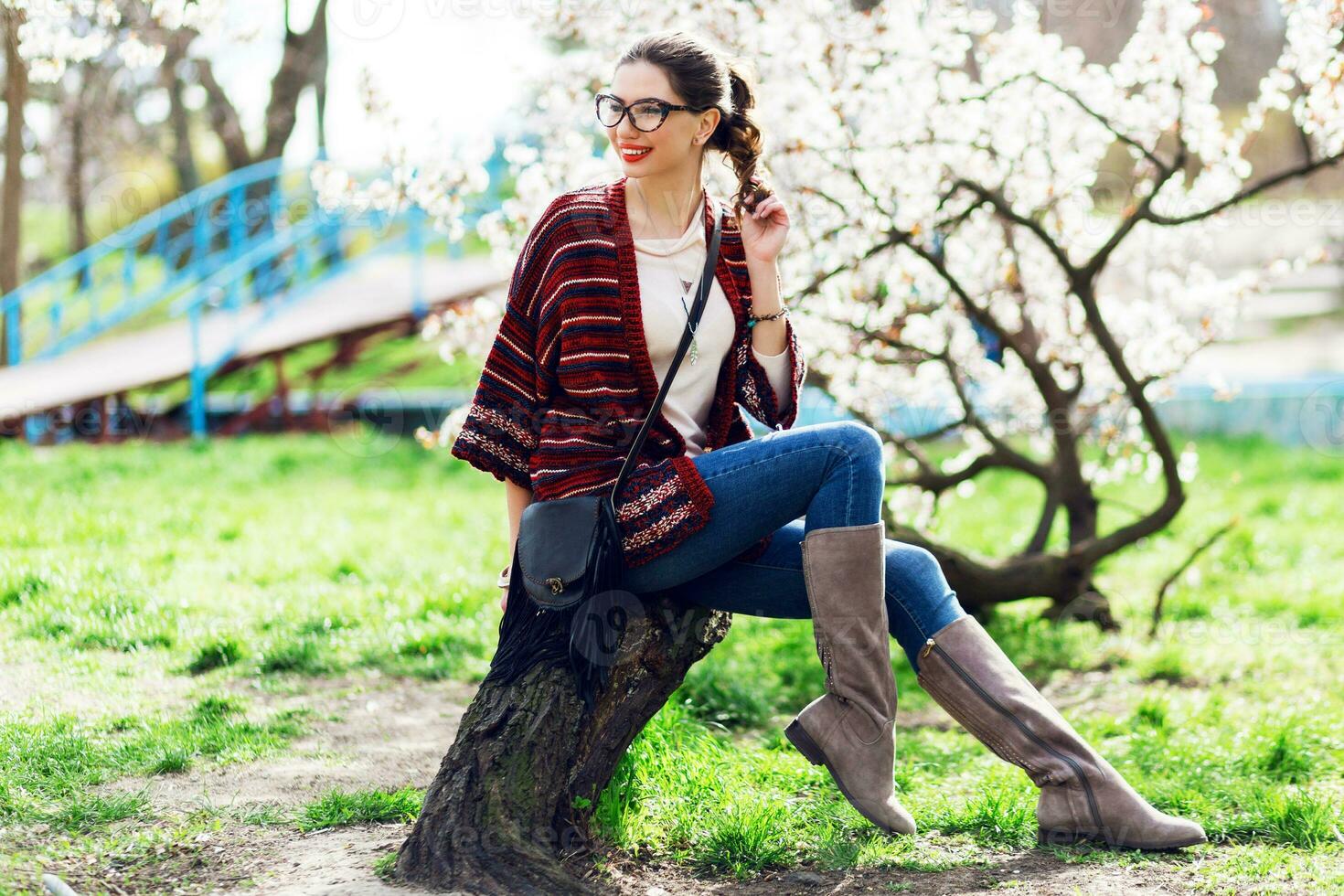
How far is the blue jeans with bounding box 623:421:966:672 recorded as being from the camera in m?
2.70

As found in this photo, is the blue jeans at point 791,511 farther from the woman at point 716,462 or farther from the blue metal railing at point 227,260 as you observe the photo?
the blue metal railing at point 227,260

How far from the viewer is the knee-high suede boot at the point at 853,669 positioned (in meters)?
2.68

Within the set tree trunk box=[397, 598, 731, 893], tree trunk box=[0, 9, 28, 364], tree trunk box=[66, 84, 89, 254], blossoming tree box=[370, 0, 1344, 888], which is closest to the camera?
tree trunk box=[397, 598, 731, 893]

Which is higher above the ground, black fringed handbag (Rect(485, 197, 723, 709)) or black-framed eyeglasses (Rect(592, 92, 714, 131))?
black-framed eyeglasses (Rect(592, 92, 714, 131))

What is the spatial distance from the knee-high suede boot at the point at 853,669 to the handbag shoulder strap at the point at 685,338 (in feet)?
1.31

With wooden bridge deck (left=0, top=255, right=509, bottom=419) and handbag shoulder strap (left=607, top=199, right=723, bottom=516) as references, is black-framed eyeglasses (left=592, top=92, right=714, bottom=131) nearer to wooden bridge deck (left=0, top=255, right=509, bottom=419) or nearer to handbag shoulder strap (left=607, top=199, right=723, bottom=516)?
handbag shoulder strap (left=607, top=199, right=723, bottom=516)

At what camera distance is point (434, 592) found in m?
5.12

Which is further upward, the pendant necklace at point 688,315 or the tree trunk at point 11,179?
the tree trunk at point 11,179

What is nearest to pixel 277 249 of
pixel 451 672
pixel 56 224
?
pixel 451 672

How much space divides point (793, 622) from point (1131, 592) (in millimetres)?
1767

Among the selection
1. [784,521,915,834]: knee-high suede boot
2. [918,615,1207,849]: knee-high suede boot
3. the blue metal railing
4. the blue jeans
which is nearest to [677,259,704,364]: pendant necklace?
the blue jeans

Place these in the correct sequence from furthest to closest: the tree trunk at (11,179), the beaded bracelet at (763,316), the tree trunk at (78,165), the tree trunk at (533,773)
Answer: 1. the tree trunk at (78,165)
2. the tree trunk at (11,179)
3. the beaded bracelet at (763,316)
4. the tree trunk at (533,773)

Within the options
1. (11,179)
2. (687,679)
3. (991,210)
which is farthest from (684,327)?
(11,179)

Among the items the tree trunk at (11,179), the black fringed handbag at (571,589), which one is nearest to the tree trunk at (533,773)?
the black fringed handbag at (571,589)
